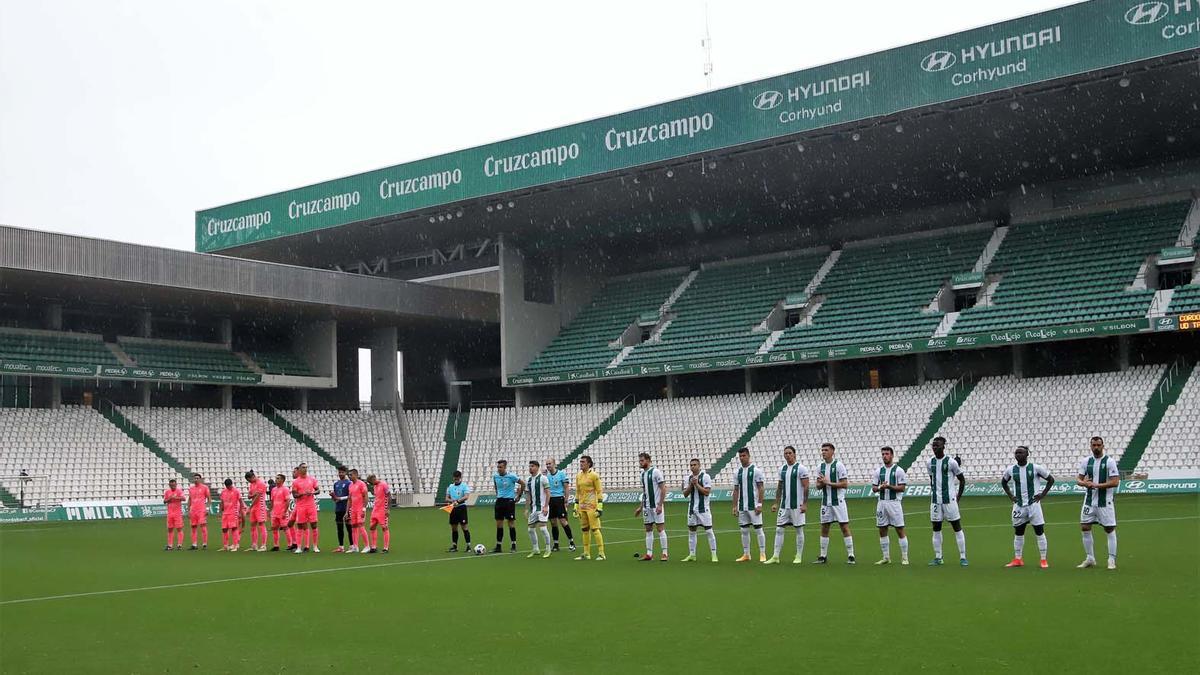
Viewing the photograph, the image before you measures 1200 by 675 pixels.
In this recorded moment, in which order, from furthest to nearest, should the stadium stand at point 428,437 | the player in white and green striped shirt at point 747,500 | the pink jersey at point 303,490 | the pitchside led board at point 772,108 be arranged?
the stadium stand at point 428,437
the pitchside led board at point 772,108
the pink jersey at point 303,490
the player in white and green striped shirt at point 747,500

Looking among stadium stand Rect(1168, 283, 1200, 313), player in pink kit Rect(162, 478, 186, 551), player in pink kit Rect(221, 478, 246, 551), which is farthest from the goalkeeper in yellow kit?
stadium stand Rect(1168, 283, 1200, 313)

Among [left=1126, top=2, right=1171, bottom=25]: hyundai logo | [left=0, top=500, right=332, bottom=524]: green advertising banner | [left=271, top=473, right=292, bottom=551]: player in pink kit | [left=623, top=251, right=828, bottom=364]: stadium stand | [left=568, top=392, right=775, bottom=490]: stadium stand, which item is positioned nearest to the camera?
[left=271, top=473, right=292, bottom=551]: player in pink kit

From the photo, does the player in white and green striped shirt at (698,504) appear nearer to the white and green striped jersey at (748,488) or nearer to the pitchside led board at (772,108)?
the white and green striped jersey at (748,488)

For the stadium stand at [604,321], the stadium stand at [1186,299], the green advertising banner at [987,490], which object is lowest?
the green advertising banner at [987,490]

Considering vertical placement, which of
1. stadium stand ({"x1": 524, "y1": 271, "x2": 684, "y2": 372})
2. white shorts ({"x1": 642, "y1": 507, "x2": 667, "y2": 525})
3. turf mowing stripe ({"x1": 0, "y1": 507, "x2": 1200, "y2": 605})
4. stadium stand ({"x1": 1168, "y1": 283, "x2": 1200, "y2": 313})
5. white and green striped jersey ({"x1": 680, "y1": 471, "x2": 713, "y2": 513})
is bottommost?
turf mowing stripe ({"x1": 0, "y1": 507, "x2": 1200, "y2": 605})

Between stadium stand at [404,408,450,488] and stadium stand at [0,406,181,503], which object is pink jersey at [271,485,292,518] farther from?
stadium stand at [404,408,450,488]

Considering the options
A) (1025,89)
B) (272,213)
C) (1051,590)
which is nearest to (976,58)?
(1025,89)

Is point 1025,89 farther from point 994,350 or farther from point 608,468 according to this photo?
point 608,468

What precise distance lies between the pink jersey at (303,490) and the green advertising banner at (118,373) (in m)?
21.2

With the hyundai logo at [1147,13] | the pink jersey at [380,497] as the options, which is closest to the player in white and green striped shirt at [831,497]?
the pink jersey at [380,497]

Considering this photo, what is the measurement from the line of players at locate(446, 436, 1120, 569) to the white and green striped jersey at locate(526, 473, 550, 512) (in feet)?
0.06

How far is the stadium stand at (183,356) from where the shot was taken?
146 ft

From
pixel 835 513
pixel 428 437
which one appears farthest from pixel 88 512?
pixel 835 513

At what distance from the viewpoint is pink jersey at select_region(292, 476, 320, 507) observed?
23.0 meters
